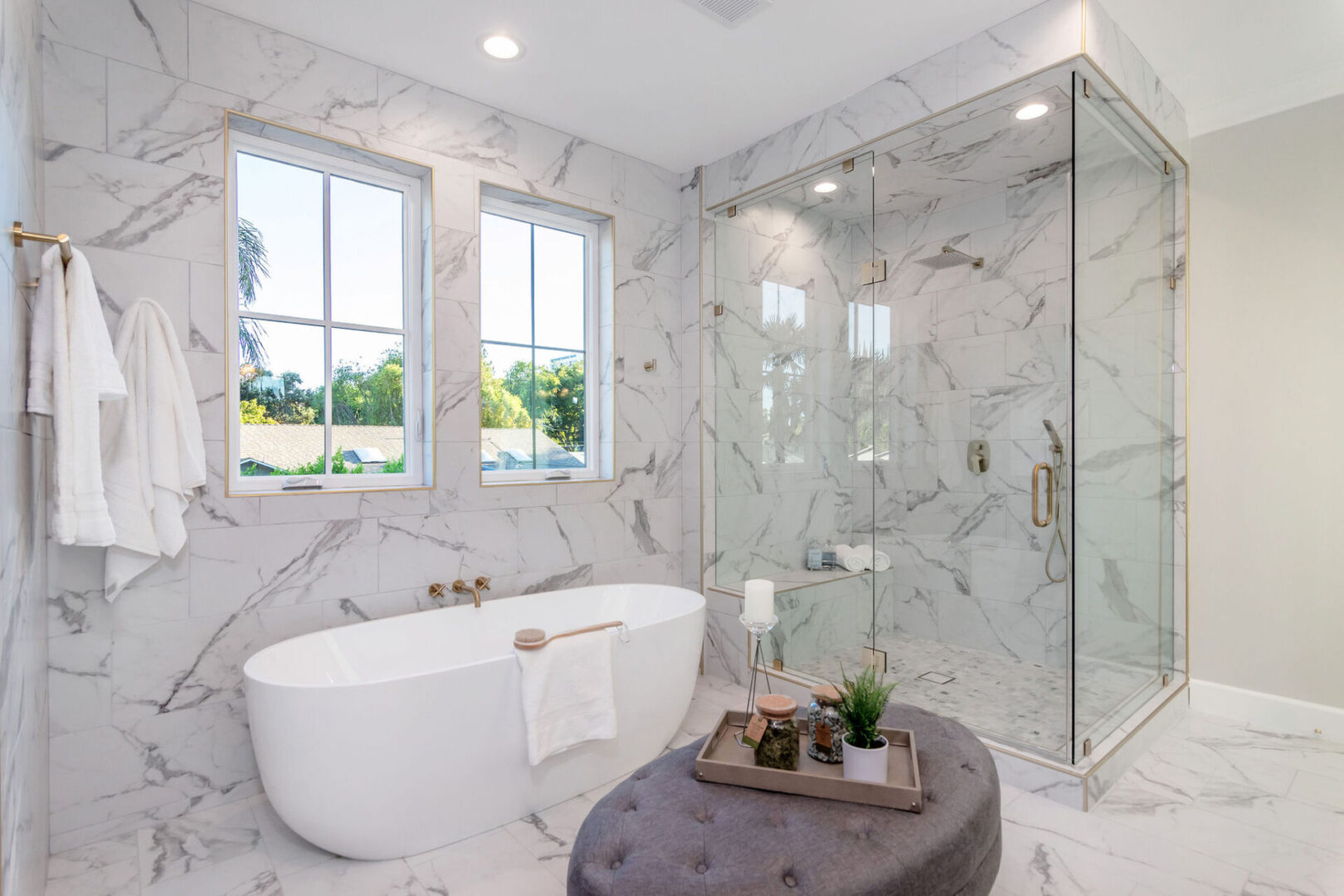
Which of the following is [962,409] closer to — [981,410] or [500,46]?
[981,410]

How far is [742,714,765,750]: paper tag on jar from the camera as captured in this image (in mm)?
1699

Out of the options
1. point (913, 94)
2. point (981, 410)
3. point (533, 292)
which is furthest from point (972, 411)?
point (533, 292)

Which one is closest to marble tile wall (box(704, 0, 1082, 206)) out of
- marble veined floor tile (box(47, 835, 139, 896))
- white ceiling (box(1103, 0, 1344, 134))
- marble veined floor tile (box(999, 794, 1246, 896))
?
white ceiling (box(1103, 0, 1344, 134))

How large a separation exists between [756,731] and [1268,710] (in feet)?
8.79

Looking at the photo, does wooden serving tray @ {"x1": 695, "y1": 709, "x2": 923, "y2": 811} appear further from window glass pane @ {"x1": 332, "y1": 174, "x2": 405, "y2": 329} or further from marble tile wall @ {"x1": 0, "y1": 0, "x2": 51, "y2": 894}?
window glass pane @ {"x1": 332, "y1": 174, "x2": 405, "y2": 329}

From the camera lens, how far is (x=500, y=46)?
8.53 ft

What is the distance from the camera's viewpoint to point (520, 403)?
332 centimetres

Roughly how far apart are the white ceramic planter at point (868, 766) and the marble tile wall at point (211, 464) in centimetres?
186

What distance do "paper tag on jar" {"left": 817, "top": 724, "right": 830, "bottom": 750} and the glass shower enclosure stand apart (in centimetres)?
121

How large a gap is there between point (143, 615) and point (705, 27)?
2786 millimetres

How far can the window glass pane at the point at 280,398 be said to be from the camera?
2.58m

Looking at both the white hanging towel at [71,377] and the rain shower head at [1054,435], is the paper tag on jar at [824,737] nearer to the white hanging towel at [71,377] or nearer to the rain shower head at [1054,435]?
the rain shower head at [1054,435]

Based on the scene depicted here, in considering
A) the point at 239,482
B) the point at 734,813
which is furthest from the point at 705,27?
the point at 734,813

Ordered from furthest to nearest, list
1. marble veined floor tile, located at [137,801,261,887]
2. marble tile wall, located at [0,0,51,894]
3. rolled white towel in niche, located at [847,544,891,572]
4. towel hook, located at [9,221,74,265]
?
rolled white towel in niche, located at [847,544,891,572]
marble veined floor tile, located at [137,801,261,887]
towel hook, located at [9,221,74,265]
marble tile wall, located at [0,0,51,894]
